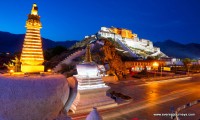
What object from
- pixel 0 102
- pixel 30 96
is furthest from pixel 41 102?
pixel 0 102

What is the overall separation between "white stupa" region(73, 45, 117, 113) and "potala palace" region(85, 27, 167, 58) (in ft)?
231

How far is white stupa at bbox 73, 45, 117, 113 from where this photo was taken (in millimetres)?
15406

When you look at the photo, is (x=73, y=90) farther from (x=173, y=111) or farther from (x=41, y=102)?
(x=173, y=111)

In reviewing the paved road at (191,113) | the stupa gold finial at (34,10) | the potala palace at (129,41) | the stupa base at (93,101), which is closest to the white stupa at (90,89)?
the stupa base at (93,101)

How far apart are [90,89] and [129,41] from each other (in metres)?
90.6

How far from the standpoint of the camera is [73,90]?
25.6 feet

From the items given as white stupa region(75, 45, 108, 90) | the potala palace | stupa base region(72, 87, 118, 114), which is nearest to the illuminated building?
stupa base region(72, 87, 118, 114)

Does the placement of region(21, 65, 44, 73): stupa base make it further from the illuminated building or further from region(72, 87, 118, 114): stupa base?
region(72, 87, 118, 114): stupa base

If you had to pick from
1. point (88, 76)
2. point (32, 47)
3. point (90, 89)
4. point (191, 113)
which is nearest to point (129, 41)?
point (88, 76)

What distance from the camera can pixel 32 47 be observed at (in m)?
9.09

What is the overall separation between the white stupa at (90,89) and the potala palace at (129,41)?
70505mm

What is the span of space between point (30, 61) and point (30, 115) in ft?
10.3

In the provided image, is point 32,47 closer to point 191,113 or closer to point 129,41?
point 191,113

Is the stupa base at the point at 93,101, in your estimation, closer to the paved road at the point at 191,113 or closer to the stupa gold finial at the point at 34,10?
the paved road at the point at 191,113
